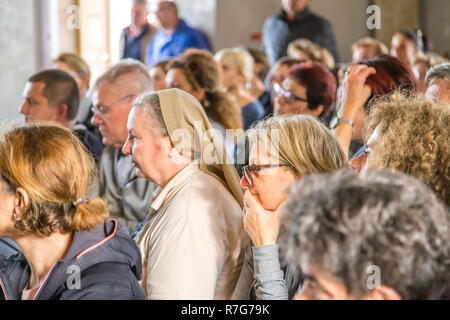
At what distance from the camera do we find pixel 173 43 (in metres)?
6.21

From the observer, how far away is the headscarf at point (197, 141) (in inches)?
84.4

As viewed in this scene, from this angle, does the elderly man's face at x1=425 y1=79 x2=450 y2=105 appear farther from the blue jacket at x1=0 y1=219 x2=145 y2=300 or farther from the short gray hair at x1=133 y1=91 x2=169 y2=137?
the blue jacket at x1=0 y1=219 x2=145 y2=300

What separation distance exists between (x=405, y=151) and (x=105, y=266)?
788 mm

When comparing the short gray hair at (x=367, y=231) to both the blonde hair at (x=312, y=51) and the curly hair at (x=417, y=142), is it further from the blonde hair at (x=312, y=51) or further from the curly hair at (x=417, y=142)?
the blonde hair at (x=312, y=51)

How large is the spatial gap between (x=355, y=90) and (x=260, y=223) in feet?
3.15

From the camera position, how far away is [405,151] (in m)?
1.76

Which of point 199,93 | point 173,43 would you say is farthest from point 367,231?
point 173,43

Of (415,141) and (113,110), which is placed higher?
(415,141)

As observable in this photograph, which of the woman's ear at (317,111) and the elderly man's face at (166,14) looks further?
the elderly man's face at (166,14)

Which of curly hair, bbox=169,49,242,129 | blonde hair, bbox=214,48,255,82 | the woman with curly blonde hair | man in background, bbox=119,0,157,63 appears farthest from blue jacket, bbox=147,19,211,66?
the woman with curly blonde hair

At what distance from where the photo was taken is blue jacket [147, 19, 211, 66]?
6.17 metres

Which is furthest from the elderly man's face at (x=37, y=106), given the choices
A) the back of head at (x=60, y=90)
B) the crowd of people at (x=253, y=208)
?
the crowd of people at (x=253, y=208)

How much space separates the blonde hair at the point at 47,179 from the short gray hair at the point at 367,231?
76 centimetres

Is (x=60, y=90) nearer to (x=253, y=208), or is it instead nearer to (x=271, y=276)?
(x=253, y=208)
